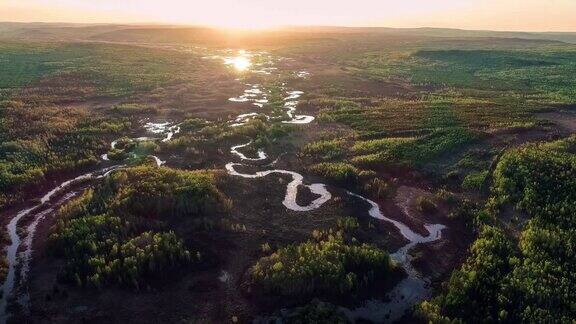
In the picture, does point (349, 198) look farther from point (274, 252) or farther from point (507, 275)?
point (507, 275)

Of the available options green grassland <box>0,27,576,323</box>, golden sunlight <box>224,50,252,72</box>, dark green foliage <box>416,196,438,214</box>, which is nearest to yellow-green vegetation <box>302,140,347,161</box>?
green grassland <box>0,27,576,323</box>

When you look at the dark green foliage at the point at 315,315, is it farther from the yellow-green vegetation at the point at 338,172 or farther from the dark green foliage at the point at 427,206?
the yellow-green vegetation at the point at 338,172

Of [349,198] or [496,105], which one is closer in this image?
[349,198]

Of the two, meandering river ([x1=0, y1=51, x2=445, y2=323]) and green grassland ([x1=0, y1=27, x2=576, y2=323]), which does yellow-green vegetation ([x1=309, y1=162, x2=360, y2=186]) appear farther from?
meandering river ([x1=0, y1=51, x2=445, y2=323])

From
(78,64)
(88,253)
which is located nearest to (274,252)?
(88,253)

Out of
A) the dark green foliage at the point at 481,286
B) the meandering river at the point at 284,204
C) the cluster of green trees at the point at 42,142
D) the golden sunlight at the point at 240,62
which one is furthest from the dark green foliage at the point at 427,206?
the golden sunlight at the point at 240,62

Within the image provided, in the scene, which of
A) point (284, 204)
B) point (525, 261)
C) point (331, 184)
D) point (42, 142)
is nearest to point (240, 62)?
point (42, 142)
